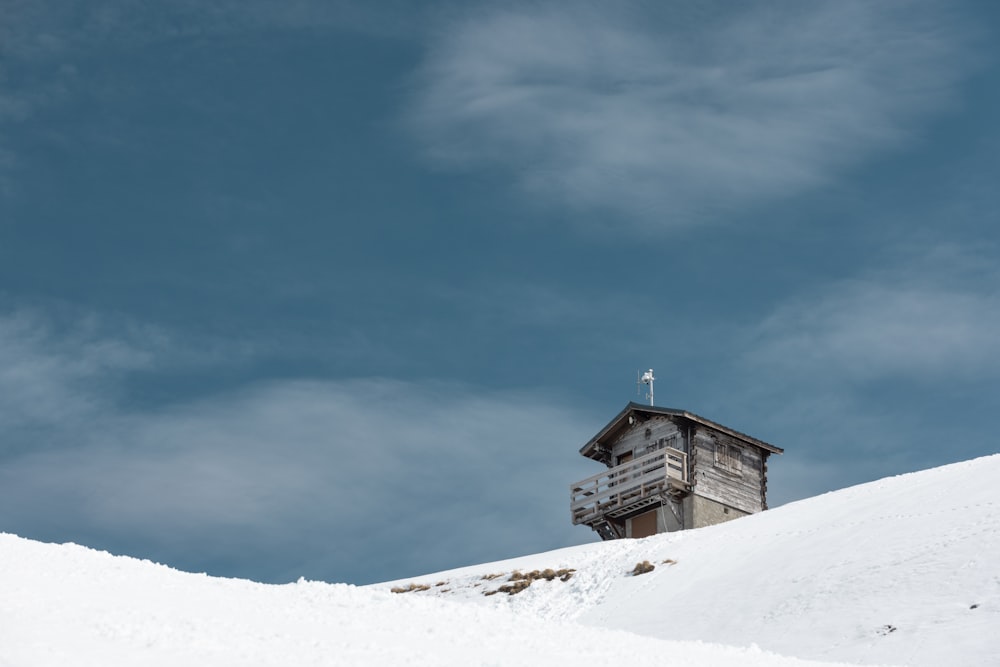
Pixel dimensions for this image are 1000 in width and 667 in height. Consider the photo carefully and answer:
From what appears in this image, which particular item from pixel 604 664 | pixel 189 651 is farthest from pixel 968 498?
pixel 189 651

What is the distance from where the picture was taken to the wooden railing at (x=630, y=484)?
45.8 m

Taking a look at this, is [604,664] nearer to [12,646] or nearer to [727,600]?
[12,646]

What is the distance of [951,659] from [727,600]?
729 cm

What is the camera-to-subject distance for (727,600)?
91.7 ft

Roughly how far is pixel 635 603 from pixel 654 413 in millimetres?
19044

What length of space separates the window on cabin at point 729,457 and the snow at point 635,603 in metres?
9.92

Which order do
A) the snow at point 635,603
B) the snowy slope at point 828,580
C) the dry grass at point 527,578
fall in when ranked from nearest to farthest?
the snow at point 635,603
the snowy slope at point 828,580
the dry grass at point 527,578

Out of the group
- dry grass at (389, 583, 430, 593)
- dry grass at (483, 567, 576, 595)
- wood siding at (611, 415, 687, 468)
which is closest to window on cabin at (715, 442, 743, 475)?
wood siding at (611, 415, 687, 468)

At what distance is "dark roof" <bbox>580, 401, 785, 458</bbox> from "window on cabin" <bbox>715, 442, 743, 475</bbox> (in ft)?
1.55

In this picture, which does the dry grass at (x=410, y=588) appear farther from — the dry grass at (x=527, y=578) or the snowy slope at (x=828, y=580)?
the dry grass at (x=527, y=578)

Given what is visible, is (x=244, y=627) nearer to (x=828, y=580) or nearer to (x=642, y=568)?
(x=828, y=580)

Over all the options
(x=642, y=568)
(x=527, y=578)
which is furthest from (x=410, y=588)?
(x=642, y=568)

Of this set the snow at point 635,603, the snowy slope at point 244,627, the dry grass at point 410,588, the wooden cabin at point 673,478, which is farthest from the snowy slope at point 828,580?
the wooden cabin at point 673,478

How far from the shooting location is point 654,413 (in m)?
48.7
